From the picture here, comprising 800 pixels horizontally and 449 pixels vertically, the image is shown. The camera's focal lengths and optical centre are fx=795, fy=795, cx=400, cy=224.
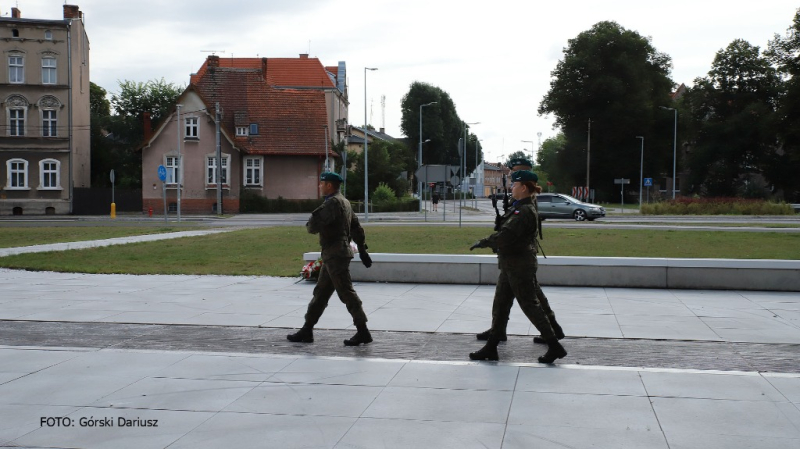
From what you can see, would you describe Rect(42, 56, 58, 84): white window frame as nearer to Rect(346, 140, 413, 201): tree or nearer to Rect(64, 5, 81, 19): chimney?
Rect(64, 5, 81, 19): chimney

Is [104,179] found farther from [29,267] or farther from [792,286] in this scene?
[792,286]

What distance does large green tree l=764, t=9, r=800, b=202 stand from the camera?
53906 millimetres

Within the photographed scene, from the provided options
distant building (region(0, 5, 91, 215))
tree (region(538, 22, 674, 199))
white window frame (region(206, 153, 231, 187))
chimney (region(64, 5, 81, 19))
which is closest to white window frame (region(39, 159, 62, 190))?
distant building (region(0, 5, 91, 215))

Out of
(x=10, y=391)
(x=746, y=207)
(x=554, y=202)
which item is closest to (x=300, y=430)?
(x=10, y=391)

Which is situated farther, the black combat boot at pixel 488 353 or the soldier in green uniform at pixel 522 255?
the black combat boot at pixel 488 353

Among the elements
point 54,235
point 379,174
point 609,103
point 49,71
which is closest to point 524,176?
point 54,235

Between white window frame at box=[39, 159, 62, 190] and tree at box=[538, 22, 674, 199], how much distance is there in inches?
1557

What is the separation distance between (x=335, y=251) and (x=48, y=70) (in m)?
48.2

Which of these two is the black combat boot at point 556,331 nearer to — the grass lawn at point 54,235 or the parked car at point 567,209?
the grass lawn at point 54,235

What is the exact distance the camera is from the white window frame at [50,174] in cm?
4969

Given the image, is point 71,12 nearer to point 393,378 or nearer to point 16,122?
point 16,122

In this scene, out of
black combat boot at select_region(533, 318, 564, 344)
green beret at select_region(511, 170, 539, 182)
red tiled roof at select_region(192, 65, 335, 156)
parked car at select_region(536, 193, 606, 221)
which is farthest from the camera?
red tiled roof at select_region(192, 65, 335, 156)

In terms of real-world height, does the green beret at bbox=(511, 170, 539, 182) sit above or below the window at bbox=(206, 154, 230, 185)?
below

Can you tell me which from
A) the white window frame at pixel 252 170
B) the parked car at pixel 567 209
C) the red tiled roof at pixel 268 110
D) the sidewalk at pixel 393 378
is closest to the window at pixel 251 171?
the white window frame at pixel 252 170
